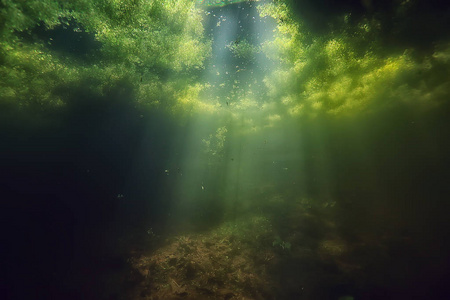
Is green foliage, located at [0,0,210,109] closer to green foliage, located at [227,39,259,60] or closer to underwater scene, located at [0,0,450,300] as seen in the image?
underwater scene, located at [0,0,450,300]

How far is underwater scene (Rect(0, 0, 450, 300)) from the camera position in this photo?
6.66 m

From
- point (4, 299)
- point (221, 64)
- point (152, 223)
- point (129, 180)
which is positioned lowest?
point (4, 299)

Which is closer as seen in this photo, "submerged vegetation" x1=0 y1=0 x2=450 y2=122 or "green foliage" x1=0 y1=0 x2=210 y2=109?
"green foliage" x1=0 y1=0 x2=210 y2=109

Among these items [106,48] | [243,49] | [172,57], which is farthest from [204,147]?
[106,48]

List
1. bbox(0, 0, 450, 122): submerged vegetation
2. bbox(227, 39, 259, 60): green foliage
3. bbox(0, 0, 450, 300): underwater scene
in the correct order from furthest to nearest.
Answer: bbox(227, 39, 259, 60): green foliage → bbox(0, 0, 450, 122): submerged vegetation → bbox(0, 0, 450, 300): underwater scene

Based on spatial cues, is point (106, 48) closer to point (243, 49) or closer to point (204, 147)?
point (243, 49)

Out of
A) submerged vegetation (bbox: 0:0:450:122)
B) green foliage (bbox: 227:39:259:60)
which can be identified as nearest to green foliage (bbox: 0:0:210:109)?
submerged vegetation (bbox: 0:0:450:122)

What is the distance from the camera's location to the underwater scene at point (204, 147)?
666 cm

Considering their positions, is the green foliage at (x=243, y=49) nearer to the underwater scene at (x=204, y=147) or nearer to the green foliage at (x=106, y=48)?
the underwater scene at (x=204, y=147)

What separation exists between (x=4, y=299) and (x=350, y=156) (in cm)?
3223

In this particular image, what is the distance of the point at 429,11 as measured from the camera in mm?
5684

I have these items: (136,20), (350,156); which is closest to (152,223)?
(136,20)

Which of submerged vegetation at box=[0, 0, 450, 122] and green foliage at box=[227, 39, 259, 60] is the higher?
green foliage at box=[227, 39, 259, 60]

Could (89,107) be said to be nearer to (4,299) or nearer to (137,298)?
(4,299)
